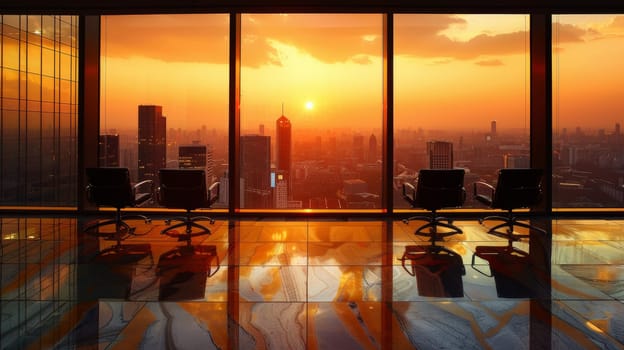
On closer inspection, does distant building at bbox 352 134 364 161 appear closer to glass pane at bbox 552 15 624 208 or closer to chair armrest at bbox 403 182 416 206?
chair armrest at bbox 403 182 416 206

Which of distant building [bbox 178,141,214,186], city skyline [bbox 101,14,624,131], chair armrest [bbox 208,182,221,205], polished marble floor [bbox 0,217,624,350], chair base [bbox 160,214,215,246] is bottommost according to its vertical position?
polished marble floor [bbox 0,217,624,350]

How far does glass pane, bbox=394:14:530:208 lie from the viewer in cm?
780

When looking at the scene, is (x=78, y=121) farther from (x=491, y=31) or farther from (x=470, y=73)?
(x=491, y=31)

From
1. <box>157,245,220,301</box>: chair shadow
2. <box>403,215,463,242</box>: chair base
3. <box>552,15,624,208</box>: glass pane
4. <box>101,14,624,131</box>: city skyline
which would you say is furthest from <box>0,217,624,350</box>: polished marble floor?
<box>101,14,624,131</box>: city skyline

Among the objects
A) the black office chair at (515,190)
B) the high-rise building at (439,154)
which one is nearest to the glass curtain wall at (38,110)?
the high-rise building at (439,154)

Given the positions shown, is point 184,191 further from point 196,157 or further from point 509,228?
point 509,228

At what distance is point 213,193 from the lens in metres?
6.98

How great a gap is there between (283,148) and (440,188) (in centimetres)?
277

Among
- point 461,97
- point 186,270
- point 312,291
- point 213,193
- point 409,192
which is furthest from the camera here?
point 461,97

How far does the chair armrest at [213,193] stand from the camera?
665 cm

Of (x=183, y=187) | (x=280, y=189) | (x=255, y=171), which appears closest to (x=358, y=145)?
(x=280, y=189)

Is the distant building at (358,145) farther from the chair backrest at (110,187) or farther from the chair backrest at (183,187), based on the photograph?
the chair backrest at (110,187)

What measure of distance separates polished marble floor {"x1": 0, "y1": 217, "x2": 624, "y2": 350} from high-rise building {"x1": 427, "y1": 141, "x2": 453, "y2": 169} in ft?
5.83

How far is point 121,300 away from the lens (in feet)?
11.8
